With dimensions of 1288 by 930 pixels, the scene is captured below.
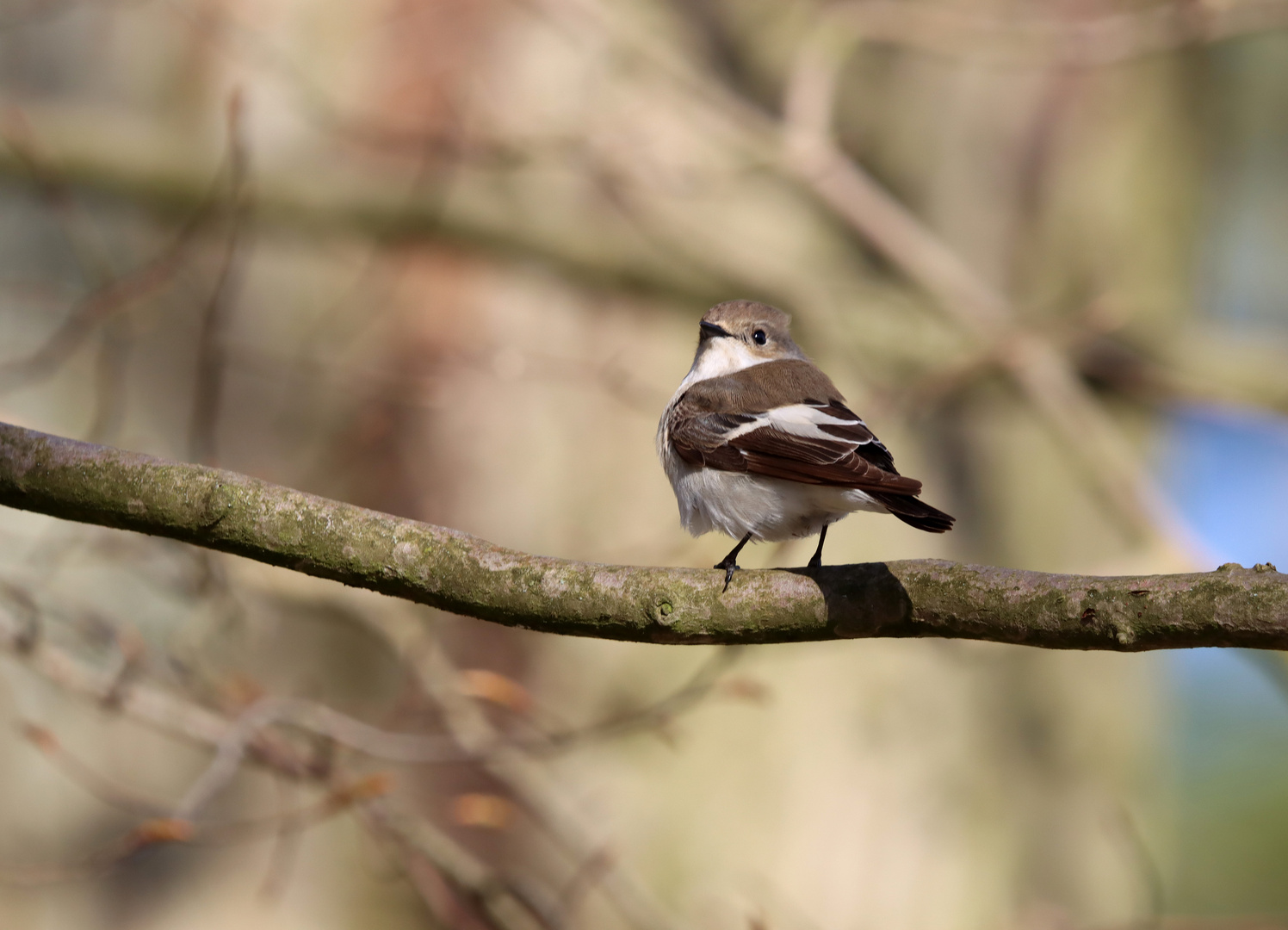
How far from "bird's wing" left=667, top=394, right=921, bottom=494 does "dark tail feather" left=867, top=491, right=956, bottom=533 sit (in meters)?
0.03

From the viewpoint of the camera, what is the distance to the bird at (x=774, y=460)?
243 cm

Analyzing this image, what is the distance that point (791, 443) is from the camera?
2.66 meters

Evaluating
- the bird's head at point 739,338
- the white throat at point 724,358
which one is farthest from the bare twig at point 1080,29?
the white throat at point 724,358

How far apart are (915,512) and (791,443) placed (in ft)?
1.48

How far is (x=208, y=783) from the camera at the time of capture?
2959 mm

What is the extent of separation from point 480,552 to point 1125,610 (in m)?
1.11

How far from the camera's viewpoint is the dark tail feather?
2.22 metres

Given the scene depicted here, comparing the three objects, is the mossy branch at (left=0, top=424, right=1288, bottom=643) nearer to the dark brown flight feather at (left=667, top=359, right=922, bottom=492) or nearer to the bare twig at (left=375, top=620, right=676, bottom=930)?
the dark brown flight feather at (left=667, top=359, right=922, bottom=492)

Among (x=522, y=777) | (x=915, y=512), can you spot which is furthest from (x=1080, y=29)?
(x=522, y=777)

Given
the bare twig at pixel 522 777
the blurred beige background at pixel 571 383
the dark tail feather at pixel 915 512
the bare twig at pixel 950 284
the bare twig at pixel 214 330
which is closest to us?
the dark tail feather at pixel 915 512

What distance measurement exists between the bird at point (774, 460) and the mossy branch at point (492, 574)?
0.37 feet

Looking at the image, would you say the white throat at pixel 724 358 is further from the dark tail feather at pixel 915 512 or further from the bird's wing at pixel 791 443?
the dark tail feather at pixel 915 512

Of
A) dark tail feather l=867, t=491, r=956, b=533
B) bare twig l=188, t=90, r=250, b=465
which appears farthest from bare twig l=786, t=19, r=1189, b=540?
dark tail feather l=867, t=491, r=956, b=533

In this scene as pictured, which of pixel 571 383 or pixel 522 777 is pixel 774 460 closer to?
pixel 522 777
